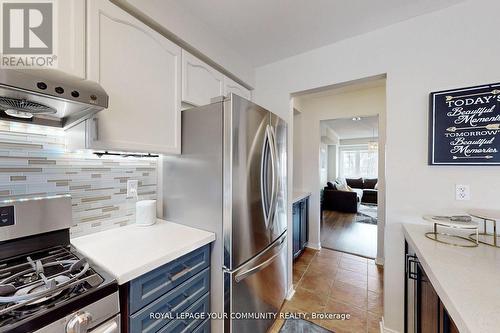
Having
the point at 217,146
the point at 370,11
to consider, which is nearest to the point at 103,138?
the point at 217,146

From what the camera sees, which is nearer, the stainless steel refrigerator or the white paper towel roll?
the stainless steel refrigerator

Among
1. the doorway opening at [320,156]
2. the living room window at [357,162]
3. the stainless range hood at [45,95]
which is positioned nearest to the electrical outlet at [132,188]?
the stainless range hood at [45,95]

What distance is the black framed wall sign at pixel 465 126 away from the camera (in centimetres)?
125

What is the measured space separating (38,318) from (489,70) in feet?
8.21

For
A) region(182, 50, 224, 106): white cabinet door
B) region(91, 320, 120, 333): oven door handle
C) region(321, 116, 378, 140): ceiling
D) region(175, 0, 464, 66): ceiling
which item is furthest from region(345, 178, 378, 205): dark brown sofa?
region(91, 320, 120, 333): oven door handle

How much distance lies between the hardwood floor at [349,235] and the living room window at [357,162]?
4359 millimetres

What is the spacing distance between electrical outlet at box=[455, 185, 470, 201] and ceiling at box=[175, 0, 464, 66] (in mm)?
1237

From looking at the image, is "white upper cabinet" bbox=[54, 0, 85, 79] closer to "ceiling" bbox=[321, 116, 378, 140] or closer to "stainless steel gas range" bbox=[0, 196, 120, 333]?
"stainless steel gas range" bbox=[0, 196, 120, 333]

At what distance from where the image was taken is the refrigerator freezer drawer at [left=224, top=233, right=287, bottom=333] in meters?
1.23

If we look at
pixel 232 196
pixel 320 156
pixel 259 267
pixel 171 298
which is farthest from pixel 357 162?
pixel 171 298

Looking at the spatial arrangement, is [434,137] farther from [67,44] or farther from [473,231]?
[67,44]

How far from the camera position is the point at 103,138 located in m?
1.04

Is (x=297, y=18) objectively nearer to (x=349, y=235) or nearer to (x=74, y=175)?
(x=74, y=175)

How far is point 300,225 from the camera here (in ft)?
9.51
